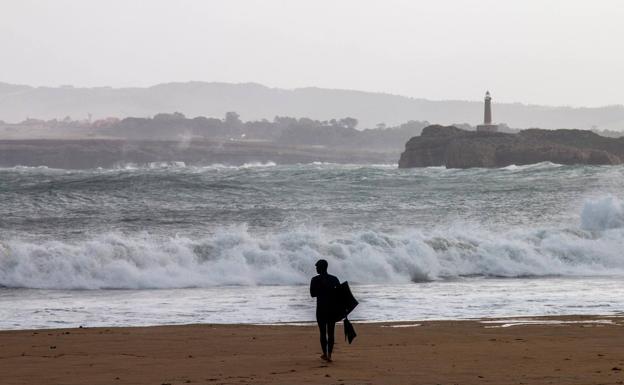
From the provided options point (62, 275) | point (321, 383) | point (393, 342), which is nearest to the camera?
point (321, 383)

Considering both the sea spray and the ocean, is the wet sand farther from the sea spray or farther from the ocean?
the sea spray

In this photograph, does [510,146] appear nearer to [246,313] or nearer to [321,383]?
[246,313]

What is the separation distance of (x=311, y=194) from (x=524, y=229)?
15.6m

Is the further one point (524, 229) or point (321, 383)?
point (524, 229)

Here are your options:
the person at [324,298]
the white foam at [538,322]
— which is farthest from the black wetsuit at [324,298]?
the white foam at [538,322]

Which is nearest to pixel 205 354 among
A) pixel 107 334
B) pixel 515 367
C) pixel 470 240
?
pixel 107 334

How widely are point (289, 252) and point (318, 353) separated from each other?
14102mm

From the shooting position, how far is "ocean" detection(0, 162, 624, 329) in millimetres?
17578

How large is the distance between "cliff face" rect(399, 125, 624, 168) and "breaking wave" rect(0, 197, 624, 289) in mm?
79179

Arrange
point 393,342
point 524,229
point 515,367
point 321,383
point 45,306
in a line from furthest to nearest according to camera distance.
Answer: point 524,229
point 45,306
point 393,342
point 515,367
point 321,383

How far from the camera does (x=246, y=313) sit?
1662cm

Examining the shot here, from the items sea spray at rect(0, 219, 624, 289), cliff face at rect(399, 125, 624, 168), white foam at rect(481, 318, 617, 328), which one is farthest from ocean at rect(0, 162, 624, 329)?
cliff face at rect(399, 125, 624, 168)

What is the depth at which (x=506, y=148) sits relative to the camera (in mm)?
109312

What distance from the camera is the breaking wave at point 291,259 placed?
23203 mm
